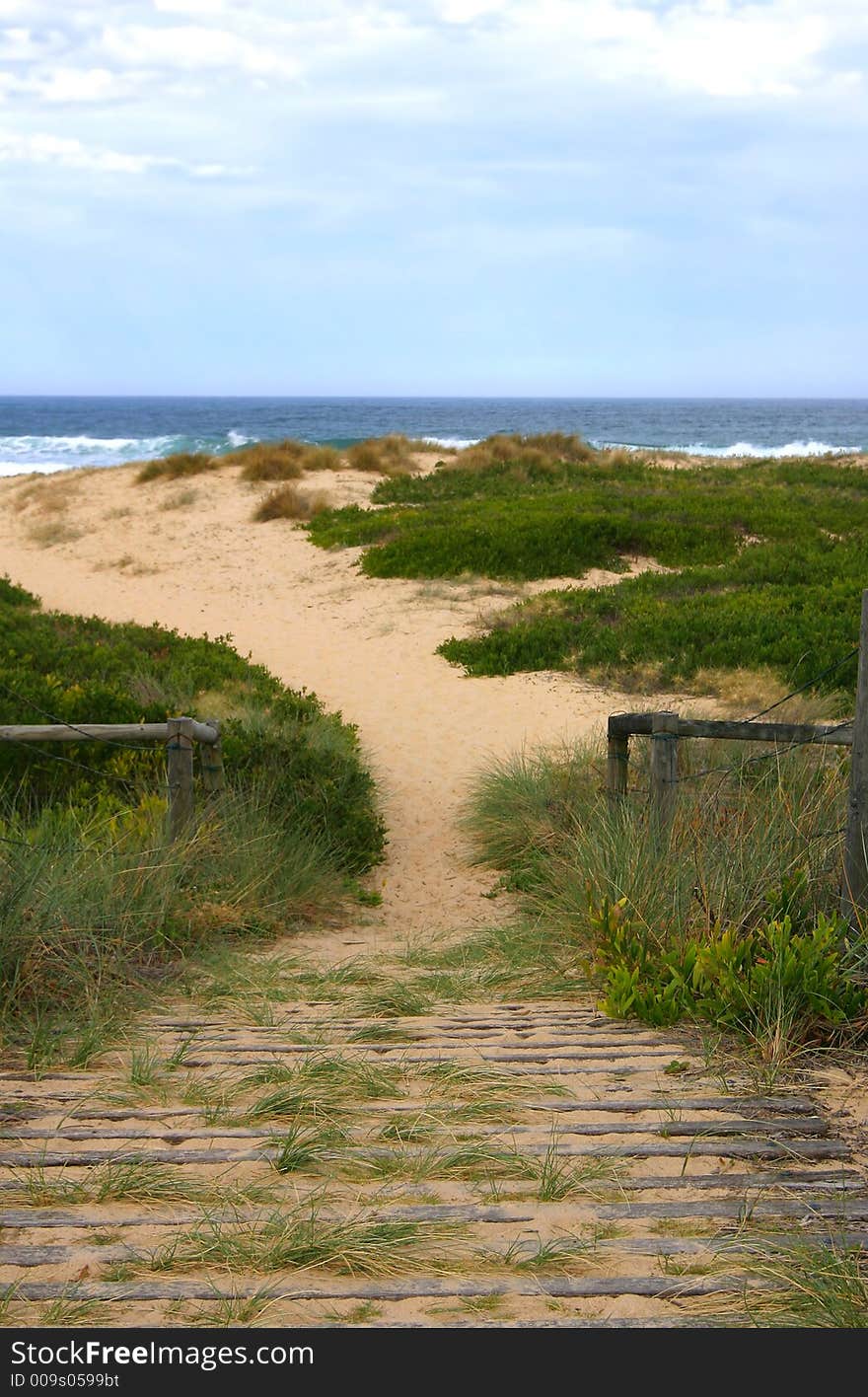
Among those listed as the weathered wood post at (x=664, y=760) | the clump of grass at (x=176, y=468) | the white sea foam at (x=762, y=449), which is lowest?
the weathered wood post at (x=664, y=760)

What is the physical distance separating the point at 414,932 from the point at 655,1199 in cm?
395

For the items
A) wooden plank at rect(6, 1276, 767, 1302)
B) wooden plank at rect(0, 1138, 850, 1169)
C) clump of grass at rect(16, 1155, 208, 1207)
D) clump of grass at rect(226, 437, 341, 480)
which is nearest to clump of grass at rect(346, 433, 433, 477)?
clump of grass at rect(226, 437, 341, 480)

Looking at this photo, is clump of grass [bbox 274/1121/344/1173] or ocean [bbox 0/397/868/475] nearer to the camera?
clump of grass [bbox 274/1121/344/1173]

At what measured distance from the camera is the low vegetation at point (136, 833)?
5.12 metres

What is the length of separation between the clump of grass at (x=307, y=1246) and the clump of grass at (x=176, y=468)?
82.6 feet

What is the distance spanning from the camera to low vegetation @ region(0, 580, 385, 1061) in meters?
5.12

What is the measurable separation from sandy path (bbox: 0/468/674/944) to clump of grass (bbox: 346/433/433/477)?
1.05 meters

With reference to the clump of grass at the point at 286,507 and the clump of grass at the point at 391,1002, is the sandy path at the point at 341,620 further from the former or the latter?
the clump of grass at the point at 391,1002

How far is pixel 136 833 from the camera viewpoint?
682cm

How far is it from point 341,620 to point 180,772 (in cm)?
918

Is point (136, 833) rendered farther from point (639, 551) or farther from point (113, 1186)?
point (639, 551)

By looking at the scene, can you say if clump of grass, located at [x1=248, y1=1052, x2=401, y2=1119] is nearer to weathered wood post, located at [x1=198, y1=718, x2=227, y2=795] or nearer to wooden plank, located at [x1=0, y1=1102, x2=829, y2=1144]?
wooden plank, located at [x1=0, y1=1102, x2=829, y2=1144]

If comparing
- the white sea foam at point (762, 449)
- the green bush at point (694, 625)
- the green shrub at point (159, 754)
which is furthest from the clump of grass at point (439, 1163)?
the white sea foam at point (762, 449)
